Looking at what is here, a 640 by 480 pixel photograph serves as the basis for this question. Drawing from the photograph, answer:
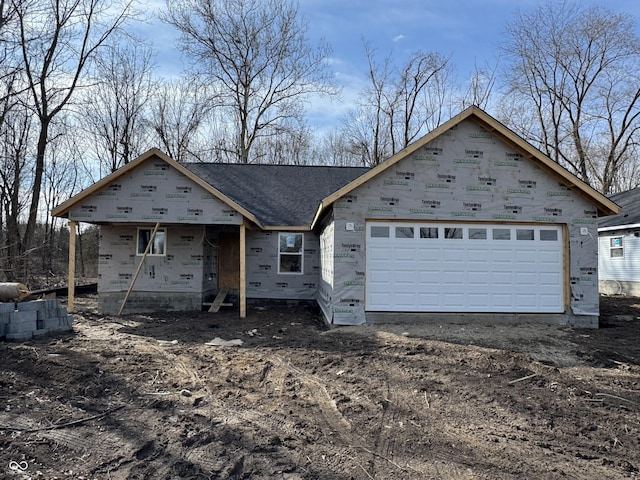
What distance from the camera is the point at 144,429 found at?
4.49 m

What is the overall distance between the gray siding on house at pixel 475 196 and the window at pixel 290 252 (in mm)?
4493

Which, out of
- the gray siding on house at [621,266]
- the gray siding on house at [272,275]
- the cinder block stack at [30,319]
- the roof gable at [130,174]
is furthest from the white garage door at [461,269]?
the gray siding on house at [621,266]

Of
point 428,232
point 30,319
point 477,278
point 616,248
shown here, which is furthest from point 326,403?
point 616,248

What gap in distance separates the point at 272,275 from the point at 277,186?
12.9 ft

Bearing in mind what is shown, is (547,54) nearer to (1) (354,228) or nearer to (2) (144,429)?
(1) (354,228)

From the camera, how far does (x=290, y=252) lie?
14.5 meters

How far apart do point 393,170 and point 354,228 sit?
1.71 metres

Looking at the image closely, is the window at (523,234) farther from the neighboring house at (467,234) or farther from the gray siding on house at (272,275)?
the gray siding on house at (272,275)

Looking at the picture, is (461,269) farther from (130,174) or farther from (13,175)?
(13,175)

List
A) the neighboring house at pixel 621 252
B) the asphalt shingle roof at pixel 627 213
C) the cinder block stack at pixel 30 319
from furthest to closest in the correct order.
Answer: the asphalt shingle roof at pixel 627 213, the neighboring house at pixel 621 252, the cinder block stack at pixel 30 319

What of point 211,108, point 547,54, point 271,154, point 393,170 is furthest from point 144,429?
point 547,54

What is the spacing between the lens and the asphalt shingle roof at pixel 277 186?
14758 mm

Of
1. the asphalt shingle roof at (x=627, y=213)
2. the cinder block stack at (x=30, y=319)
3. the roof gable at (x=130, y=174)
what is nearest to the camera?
the cinder block stack at (x=30, y=319)

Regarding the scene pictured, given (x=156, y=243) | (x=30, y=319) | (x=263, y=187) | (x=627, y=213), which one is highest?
(x=263, y=187)
